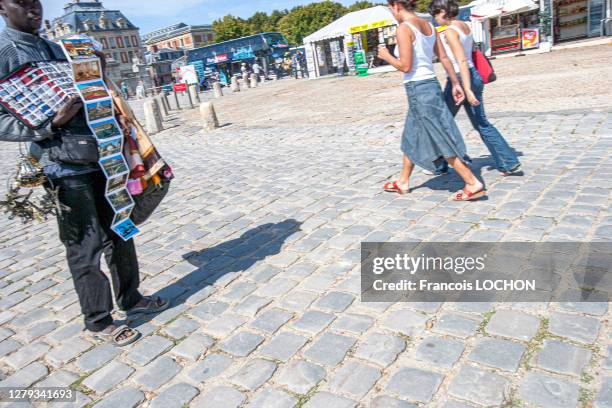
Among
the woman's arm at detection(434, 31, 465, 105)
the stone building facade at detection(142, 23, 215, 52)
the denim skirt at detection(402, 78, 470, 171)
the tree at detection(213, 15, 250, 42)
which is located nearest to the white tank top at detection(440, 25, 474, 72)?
the woman's arm at detection(434, 31, 465, 105)

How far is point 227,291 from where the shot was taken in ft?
11.4

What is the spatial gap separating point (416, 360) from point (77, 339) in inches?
87.9

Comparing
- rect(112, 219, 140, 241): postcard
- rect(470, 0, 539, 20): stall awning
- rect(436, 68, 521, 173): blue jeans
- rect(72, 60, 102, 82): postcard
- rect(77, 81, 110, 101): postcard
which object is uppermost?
rect(470, 0, 539, 20): stall awning

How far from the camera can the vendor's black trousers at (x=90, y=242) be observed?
271 cm

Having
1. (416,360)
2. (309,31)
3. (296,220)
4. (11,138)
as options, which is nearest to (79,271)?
(11,138)

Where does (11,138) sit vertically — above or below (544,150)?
above

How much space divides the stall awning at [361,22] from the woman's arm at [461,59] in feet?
65.4

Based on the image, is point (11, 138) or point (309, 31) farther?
point (309, 31)

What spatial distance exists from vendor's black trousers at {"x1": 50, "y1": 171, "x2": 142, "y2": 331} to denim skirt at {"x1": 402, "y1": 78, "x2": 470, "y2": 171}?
2.80m

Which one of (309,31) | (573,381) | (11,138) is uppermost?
(309,31)

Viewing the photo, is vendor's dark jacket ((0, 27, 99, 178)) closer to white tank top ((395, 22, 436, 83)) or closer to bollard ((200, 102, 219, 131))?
white tank top ((395, 22, 436, 83))

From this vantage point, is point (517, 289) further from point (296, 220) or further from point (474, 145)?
point (474, 145)

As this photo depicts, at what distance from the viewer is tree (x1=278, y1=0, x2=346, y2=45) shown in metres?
68.8

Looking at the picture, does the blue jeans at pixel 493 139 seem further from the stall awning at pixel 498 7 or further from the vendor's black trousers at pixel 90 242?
the stall awning at pixel 498 7
